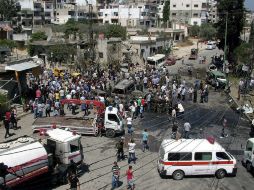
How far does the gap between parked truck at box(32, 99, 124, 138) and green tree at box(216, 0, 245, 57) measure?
1471 inches

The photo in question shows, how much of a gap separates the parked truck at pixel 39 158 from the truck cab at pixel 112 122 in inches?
255

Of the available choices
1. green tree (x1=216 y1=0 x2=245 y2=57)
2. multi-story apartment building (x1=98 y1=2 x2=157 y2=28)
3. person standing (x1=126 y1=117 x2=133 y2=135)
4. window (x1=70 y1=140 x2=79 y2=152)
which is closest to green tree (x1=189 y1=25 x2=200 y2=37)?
multi-story apartment building (x1=98 y1=2 x2=157 y2=28)

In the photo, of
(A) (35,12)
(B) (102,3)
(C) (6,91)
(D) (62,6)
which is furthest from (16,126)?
(B) (102,3)

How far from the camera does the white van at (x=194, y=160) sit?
2016 centimetres

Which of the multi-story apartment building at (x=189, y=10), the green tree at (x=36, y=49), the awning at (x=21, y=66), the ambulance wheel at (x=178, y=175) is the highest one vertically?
the multi-story apartment building at (x=189, y=10)

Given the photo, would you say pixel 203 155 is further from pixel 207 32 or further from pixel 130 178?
pixel 207 32

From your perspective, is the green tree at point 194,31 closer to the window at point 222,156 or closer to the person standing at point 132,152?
the person standing at point 132,152

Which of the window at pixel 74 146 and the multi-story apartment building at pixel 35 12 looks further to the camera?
the multi-story apartment building at pixel 35 12

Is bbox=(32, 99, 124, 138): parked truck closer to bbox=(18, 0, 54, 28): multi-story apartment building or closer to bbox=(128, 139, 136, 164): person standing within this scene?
bbox=(128, 139, 136, 164): person standing

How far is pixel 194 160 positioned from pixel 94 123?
8.72m

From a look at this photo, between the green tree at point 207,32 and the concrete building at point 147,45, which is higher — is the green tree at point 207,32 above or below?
above

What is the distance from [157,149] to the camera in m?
25.2

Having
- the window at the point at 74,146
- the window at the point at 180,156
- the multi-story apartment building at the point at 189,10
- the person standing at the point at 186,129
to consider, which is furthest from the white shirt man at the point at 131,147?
the multi-story apartment building at the point at 189,10

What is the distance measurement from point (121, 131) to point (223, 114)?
11726mm
